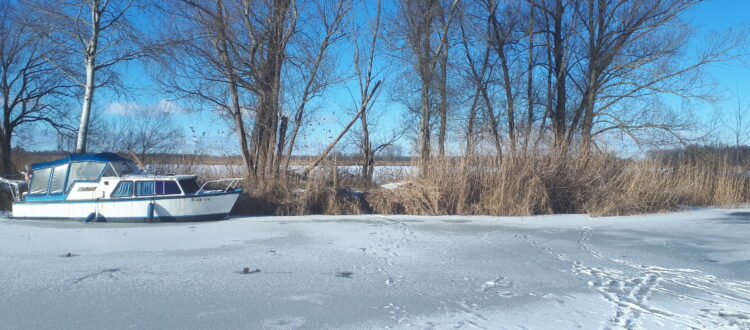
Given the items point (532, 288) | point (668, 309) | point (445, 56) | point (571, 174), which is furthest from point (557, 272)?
point (445, 56)

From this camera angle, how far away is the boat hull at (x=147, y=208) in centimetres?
1014

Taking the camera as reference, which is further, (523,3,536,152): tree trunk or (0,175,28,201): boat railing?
(523,3,536,152): tree trunk

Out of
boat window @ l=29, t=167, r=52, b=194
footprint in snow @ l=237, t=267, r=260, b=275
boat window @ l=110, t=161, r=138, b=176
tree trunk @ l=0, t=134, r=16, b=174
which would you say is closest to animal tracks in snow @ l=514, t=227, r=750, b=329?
footprint in snow @ l=237, t=267, r=260, b=275

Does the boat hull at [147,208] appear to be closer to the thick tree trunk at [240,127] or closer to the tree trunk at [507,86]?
the thick tree trunk at [240,127]

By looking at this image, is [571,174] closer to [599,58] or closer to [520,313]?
[599,58]

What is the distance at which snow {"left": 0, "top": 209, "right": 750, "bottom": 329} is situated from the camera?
4184 millimetres

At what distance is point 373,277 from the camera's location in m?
5.52

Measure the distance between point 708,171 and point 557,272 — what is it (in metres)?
11.5

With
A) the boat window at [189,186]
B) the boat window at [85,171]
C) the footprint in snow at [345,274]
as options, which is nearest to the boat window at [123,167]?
the boat window at [85,171]

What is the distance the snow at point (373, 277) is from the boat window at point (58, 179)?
1789 mm

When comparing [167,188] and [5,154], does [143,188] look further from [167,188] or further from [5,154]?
[5,154]

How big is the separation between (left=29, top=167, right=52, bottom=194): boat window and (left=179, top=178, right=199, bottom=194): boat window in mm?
3264

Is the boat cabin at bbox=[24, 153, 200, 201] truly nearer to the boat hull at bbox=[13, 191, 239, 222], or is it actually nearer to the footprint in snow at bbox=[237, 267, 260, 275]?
the boat hull at bbox=[13, 191, 239, 222]

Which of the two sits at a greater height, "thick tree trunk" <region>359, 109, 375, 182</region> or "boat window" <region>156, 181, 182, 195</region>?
"thick tree trunk" <region>359, 109, 375, 182</region>
